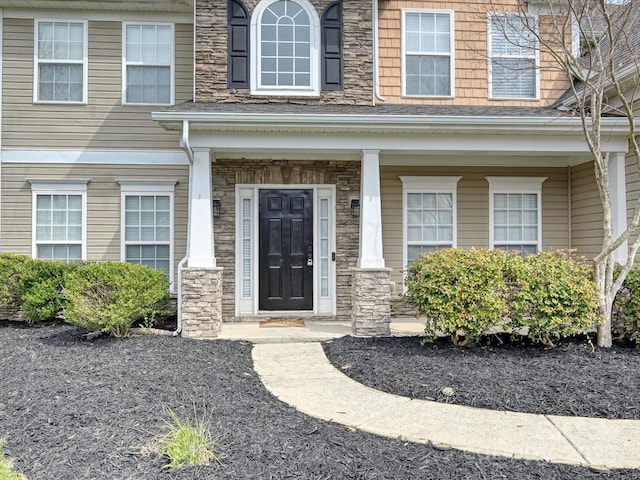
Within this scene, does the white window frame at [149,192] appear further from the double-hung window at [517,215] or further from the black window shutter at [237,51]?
the double-hung window at [517,215]

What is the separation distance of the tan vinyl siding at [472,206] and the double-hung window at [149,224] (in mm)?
3800

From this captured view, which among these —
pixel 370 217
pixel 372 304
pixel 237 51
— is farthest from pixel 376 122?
pixel 237 51

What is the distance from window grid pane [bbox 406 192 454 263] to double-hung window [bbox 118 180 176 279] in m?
4.24

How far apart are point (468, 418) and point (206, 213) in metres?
4.39

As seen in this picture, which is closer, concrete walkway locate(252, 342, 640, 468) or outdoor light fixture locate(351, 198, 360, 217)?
concrete walkway locate(252, 342, 640, 468)

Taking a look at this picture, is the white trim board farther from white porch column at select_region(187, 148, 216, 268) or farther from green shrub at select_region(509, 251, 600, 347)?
green shrub at select_region(509, 251, 600, 347)

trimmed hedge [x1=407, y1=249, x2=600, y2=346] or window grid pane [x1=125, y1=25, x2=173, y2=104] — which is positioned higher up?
window grid pane [x1=125, y1=25, x2=173, y2=104]

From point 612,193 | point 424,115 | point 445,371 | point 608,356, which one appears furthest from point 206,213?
point 612,193

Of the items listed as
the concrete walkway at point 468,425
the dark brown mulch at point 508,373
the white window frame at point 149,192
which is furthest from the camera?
the white window frame at point 149,192

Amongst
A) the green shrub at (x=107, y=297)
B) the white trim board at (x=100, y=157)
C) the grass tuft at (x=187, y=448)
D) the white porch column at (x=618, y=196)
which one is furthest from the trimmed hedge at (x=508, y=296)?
the white trim board at (x=100, y=157)

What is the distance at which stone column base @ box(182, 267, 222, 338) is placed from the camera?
6.49 meters

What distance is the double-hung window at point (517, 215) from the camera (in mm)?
8523

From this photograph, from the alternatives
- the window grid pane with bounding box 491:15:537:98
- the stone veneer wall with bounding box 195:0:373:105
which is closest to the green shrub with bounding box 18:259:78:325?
the stone veneer wall with bounding box 195:0:373:105

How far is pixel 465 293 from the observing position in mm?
5332
